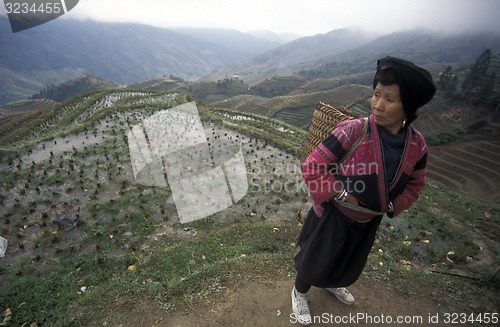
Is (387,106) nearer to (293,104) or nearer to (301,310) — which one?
(301,310)

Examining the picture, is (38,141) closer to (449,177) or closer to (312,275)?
(312,275)

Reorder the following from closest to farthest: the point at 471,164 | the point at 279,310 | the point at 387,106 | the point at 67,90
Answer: the point at 387,106
the point at 279,310
the point at 471,164
the point at 67,90

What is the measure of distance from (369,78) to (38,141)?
14408 cm

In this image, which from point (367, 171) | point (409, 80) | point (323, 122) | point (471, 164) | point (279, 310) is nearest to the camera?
point (409, 80)

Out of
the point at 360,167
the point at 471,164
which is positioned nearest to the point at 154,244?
the point at 360,167

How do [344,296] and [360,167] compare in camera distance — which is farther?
[344,296]

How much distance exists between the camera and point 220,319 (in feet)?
12.6

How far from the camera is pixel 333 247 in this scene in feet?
9.83

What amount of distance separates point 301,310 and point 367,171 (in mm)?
2303

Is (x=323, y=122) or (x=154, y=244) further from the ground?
(x=323, y=122)

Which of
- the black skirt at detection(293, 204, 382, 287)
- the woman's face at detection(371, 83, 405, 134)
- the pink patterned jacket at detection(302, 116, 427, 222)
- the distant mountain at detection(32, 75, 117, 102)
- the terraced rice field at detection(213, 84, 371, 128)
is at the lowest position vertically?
the terraced rice field at detection(213, 84, 371, 128)

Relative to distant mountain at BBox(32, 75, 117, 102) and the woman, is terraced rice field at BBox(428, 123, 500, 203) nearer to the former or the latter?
the woman

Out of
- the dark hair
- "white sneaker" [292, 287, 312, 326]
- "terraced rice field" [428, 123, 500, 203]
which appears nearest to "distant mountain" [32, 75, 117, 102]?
"terraced rice field" [428, 123, 500, 203]

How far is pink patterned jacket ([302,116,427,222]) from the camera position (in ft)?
8.40
